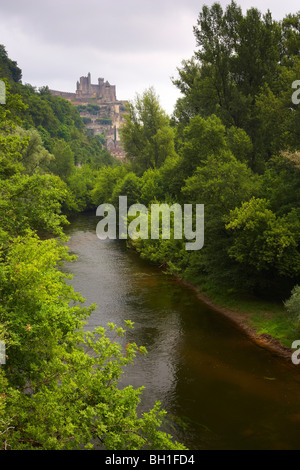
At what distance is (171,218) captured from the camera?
1303 inches

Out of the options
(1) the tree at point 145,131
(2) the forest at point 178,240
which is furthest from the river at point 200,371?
(1) the tree at point 145,131

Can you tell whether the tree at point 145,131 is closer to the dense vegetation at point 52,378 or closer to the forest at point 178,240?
the forest at point 178,240

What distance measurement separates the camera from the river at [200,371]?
1358 cm

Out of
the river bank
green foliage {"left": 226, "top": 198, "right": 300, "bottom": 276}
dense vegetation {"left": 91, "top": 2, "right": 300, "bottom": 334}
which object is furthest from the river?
green foliage {"left": 226, "top": 198, "right": 300, "bottom": 276}

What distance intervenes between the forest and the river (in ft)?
3.81

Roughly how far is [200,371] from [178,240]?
14.1 metres

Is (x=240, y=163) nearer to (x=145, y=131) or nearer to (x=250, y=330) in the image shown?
(x=250, y=330)

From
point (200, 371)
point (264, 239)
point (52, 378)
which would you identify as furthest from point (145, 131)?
point (52, 378)

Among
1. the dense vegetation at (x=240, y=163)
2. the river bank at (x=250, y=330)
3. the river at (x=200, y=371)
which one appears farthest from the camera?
the dense vegetation at (x=240, y=163)

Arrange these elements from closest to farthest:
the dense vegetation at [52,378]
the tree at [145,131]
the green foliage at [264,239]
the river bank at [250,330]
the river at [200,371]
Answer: the dense vegetation at [52,378] → the river at [200,371] → the river bank at [250,330] → the green foliage at [264,239] → the tree at [145,131]

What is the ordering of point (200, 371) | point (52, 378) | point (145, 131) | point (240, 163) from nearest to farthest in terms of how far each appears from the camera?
1. point (52, 378)
2. point (200, 371)
3. point (240, 163)
4. point (145, 131)

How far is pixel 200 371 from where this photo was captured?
690 inches

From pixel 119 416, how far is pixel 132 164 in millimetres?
47588

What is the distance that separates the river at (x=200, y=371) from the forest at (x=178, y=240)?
1.16 m
